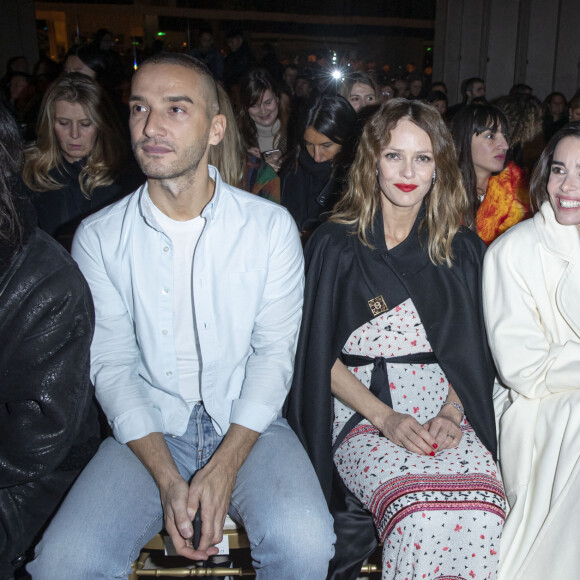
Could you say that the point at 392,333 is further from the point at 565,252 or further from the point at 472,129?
the point at 472,129

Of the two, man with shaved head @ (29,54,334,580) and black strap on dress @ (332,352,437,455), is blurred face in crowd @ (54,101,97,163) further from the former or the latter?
black strap on dress @ (332,352,437,455)

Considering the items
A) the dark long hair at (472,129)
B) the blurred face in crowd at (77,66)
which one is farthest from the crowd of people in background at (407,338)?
the blurred face in crowd at (77,66)

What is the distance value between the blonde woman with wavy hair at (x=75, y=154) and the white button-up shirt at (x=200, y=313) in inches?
50.4

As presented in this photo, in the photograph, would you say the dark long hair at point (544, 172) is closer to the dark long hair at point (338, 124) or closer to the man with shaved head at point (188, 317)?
the man with shaved head at point (188, 317)

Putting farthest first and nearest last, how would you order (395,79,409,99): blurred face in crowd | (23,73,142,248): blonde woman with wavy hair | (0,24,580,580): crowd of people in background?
(395,79,409,99): blurred face in crowd, (23,73,142,248): blonde woman with wavy hair, (0,24,580,580): crowd of people in background

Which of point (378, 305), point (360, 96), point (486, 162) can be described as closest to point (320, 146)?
point (360, 96)

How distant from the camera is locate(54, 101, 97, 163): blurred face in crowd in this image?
3.52 metres

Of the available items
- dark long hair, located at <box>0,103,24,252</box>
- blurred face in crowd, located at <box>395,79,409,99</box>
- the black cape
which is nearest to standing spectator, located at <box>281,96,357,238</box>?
the black cape

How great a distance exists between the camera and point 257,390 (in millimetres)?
2182

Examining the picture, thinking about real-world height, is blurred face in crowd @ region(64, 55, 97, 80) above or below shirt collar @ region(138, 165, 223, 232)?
above

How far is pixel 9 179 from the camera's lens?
71.5 inches

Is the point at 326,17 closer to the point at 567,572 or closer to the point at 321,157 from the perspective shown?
the point at 321,157

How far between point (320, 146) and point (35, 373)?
7.73ft

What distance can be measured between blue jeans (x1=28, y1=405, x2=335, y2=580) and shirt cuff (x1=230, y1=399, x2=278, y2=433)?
9 centimetres
